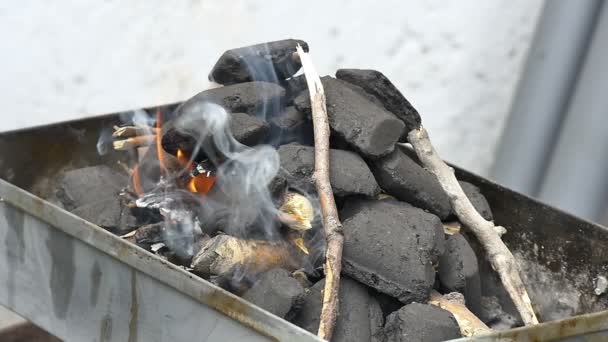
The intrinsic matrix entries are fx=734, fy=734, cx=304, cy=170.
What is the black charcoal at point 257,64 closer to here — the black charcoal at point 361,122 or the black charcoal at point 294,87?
the black charcoal at point 294,87

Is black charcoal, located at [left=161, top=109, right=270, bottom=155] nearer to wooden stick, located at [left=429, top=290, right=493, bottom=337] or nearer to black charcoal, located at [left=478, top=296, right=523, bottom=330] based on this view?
wooden stick, located at [left=429, top=290, right=493, bottom=337]

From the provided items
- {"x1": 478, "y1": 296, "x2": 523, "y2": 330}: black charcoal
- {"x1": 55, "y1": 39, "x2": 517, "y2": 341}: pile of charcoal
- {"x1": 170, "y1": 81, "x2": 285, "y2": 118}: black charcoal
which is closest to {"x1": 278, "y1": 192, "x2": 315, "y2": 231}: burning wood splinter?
{"x1": 55, "y1": 39, "x2": 517, "y2": 341}: pile of charcoal

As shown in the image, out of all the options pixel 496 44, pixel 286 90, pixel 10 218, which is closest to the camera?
pixel 10 218

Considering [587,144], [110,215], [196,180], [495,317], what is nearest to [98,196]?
[110,215]

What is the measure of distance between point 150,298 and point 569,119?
1.73 meters

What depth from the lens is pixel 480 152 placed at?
2.86 meters

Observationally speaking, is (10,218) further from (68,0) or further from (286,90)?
(68,0)

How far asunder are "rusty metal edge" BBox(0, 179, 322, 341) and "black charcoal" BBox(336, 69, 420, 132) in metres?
0.68

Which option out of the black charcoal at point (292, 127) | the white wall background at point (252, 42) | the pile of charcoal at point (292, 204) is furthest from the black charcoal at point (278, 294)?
the white wall background at point (252, 42)

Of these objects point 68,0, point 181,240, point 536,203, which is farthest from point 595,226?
point 68,0

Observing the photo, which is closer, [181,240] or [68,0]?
[181,240]

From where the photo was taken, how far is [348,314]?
130cm

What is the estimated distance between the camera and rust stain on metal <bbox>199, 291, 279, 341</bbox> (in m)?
1.11

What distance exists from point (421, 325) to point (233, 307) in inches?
12.7
